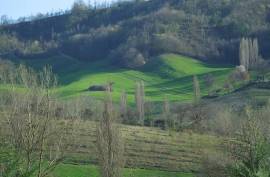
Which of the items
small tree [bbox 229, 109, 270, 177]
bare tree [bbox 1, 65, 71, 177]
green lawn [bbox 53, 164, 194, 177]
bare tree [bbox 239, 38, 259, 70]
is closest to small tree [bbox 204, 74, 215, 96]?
bare tree [bbox 239, 38, 259, 70]

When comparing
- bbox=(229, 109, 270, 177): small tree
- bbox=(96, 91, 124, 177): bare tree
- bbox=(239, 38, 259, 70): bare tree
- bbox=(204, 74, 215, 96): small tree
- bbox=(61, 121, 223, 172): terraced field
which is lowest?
bbox=(204, 74, 215, 96): small tree

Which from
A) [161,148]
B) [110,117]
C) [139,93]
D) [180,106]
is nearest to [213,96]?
[180,106]

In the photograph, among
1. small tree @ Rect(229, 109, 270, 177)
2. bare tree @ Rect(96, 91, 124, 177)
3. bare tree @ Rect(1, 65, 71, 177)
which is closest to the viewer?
bare tree @ Rect(1, 65, 71, 177)

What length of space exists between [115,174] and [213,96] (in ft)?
365

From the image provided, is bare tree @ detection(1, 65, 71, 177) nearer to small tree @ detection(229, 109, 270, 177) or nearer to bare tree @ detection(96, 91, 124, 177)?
bare tree @ detection(96, 91, 124, 177)

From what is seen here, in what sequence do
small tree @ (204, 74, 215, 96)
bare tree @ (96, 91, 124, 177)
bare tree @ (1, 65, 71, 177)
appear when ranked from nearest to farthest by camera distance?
bare tree @ (1, 65, 71, 177) < bare tree @ (96, 91, 124, 177) < small tree @ (204, 74, 215, 96)

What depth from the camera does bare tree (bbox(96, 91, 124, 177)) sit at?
41.7 metres

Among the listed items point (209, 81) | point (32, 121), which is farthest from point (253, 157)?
point (209, 81)

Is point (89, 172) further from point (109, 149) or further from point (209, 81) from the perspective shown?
point (209, 81)

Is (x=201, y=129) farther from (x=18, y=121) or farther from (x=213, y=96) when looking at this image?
(x=18, y=121)

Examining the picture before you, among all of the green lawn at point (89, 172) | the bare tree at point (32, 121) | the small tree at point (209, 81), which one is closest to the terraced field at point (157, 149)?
the green lawn at point (89, 172)

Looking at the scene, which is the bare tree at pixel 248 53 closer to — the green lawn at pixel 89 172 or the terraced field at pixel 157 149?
the terraced field at pixel 157 149

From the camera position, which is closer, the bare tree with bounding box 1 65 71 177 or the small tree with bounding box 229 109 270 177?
the bare tree with bounding box 1 65 71 177

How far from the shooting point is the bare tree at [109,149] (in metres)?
41.7
